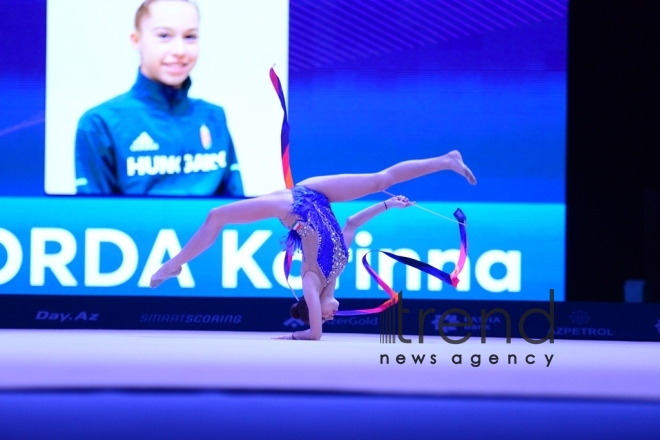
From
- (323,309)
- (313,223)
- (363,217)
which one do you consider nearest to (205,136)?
(363,217)

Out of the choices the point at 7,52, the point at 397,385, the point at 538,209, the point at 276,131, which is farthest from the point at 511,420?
the point at 7,52

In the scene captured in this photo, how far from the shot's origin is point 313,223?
4.59 metres

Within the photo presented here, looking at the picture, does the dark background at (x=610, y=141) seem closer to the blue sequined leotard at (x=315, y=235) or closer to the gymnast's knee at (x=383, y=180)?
the gymnast's knee at (x=383, y=180)

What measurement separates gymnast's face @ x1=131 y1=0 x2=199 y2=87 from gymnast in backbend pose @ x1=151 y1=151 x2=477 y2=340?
1.78 metres

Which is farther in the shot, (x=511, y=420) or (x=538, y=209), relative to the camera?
(x=538, y=209)

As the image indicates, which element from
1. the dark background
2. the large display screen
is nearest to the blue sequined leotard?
the large display screen

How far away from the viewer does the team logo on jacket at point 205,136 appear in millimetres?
6020

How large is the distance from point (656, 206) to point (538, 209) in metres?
0.82

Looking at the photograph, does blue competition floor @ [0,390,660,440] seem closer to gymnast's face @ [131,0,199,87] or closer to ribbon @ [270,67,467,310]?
ribbon @ [270,67,467,310]

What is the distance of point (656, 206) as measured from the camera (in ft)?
20.0

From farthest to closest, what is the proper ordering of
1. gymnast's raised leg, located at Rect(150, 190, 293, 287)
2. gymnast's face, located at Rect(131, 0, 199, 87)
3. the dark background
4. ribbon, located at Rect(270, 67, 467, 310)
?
the dark background < gymnast's face, located at Rect(131, 0, 199, 87) < ribbon, located at Rect(270, 67, 467, 310) < gymnast's raised leg, located at Rect(150, 190, 293, 287)

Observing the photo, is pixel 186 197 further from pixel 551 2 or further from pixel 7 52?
pixel 551 2

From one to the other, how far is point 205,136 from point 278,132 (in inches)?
19.8

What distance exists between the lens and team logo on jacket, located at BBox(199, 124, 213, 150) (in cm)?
602
